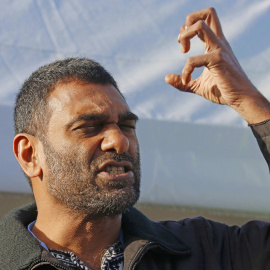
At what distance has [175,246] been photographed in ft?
4.26

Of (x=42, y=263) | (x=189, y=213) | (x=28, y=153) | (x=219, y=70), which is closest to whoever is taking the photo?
(x=42, y=263)

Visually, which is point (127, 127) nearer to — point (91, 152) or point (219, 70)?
point (91, 152)

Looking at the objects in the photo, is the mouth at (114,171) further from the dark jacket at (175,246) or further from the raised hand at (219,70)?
the raised hand at (219,70)

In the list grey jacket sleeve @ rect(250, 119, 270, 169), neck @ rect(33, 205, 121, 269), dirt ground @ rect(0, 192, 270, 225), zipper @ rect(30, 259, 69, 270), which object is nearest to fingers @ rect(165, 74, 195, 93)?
grey jacket sleeve @ rect(250, 119, 270, 169)

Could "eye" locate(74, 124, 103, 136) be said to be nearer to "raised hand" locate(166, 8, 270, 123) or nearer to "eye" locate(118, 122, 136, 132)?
"eye" locate(118, 122, 136, 132)

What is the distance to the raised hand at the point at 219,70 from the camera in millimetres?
1255

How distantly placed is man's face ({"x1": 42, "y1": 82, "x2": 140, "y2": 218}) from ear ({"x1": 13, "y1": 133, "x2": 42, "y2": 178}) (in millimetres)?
43

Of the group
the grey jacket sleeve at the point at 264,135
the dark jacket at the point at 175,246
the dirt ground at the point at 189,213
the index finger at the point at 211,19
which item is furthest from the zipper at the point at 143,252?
the dirt ground at the point at 189,213

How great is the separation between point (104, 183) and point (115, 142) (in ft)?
0.37

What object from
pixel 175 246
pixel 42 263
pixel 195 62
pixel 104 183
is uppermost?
pixel 195 62

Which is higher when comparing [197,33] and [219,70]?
[197,33]

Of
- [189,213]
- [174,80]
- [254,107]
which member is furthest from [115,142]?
[189,213]

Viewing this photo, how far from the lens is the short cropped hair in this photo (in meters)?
1.40

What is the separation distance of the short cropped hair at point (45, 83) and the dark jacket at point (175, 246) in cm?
27
